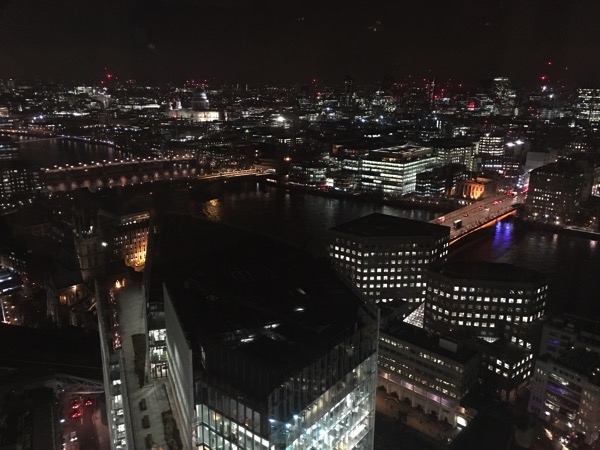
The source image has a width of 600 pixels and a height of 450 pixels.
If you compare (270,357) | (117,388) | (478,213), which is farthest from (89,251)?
(478,213)

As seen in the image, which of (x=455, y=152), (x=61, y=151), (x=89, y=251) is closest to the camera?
(x=89, y=251)

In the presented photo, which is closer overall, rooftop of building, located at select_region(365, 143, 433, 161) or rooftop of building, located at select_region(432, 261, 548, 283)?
rooftop of building, located at select_region(432, 261, 548, 283)

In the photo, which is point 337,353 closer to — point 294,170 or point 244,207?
point 244,207

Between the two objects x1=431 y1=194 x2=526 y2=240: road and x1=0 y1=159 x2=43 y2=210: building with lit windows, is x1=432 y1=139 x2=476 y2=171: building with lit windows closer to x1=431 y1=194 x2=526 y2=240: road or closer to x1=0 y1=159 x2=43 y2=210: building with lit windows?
x1=431 y1=194 x2=526 y2=240: road

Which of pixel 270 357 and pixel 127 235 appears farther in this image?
pixel 127 235

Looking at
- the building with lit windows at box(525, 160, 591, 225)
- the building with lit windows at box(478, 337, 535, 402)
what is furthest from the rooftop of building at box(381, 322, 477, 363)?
the building with lit windows at box(525, 160, 591, 225)

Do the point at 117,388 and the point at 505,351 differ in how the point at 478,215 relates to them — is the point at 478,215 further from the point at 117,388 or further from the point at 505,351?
the point at 117,388

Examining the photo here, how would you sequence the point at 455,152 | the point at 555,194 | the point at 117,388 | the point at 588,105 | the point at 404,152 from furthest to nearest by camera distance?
the point at 588,105 < the point at 455,152 < the point at 404,152 < the point at 555,194 < the point at 117,388

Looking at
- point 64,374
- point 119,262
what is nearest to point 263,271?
point 64,374
